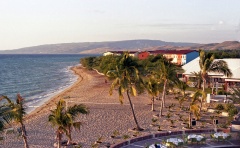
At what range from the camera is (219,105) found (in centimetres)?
2733

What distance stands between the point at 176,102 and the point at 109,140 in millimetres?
14298

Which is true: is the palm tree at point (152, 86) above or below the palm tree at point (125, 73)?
below

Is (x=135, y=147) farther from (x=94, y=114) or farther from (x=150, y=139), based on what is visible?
(x=94, y=114)

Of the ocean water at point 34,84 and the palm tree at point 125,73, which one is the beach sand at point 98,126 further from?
the ocean water at point 34,84

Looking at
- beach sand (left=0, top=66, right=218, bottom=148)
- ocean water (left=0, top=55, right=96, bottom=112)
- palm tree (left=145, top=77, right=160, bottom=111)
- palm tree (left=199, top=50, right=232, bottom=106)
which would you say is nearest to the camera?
beach sand (left=0, top=66, right=218, bottom=148)

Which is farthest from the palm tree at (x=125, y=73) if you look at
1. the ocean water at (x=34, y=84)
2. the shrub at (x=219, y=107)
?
the ocean water at (x=34, y=84)

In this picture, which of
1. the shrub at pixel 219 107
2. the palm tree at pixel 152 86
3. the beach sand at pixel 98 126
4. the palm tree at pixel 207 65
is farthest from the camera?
the shrub at pixel 219 107

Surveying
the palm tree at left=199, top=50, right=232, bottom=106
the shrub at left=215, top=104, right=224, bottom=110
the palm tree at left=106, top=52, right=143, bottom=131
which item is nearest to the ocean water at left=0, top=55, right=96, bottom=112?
the palm tree at left=106, top=52, right=143, bottom=131

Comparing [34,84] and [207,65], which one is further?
[34,84]

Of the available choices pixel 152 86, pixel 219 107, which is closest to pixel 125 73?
pixel 152 86

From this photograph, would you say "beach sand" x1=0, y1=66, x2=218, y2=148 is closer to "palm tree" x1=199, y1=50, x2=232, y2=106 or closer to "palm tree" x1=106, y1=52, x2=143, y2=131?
"palm tree" x1=106, y1=52, x2=143, y2=131

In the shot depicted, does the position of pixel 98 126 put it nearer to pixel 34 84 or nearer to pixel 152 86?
pixel 152 86

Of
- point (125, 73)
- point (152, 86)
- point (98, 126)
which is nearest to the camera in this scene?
point (125, 73)

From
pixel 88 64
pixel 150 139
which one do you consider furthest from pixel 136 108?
pixel 88 64
